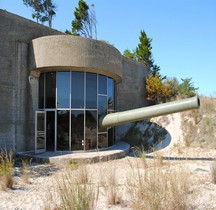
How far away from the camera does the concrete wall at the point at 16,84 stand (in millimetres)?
10547

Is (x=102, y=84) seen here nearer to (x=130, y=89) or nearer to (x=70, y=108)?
(x=70, y=108)

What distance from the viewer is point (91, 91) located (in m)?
12.0

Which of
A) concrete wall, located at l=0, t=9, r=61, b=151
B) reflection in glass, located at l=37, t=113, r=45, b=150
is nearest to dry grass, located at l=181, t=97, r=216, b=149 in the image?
reflection in glass, located at l=37, t=113, r=45, b=150

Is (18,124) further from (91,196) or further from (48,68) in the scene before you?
(91,196)

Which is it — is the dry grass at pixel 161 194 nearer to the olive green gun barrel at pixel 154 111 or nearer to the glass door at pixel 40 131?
the olive green gun barrel at pixel 154 111

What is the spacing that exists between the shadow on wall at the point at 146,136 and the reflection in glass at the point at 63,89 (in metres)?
5.82

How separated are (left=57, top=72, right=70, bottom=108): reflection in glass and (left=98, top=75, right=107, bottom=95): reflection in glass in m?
1.88

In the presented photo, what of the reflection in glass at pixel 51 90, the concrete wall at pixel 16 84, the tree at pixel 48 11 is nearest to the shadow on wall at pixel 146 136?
the reflection in glass at pixel 51 90

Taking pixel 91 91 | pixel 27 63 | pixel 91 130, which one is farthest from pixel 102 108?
pixel 27 63

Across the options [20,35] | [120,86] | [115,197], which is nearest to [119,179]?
[115,197]

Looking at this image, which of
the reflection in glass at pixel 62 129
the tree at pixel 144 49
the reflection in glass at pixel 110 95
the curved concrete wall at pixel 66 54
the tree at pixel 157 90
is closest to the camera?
the curved concrete wall at pixel 66 54

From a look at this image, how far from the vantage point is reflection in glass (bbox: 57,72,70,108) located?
37.3 ft

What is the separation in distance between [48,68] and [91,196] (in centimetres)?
854

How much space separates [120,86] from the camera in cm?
1738
